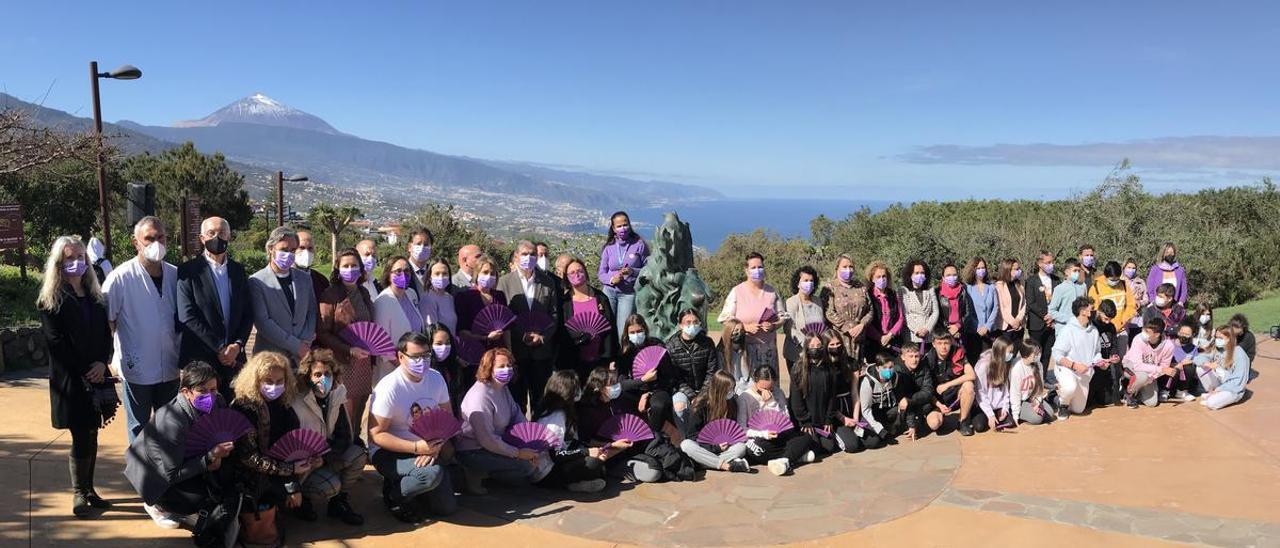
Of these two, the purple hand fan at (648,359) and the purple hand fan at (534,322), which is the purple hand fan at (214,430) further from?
the purple hand fan at (648,359)

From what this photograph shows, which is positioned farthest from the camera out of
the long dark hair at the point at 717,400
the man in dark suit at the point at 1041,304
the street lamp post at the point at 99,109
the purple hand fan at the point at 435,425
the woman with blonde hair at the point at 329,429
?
the street lamp post at the point at 99,109

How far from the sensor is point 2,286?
1411 cm

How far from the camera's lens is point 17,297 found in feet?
45.2

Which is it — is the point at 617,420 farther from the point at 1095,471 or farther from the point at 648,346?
the point at 1095,471

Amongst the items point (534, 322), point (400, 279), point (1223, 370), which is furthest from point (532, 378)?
point (1223, 370)

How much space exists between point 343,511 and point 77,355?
187 cm

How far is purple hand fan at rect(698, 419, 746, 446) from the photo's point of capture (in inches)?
236

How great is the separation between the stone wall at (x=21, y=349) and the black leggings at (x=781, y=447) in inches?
323

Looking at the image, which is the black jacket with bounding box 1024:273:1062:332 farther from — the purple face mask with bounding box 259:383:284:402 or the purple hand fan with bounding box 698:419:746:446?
the purple face mask with bounding box 259:383:284:402

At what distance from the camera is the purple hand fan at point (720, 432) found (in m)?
5.99

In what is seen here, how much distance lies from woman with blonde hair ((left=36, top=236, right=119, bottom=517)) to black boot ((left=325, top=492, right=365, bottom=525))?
141cm

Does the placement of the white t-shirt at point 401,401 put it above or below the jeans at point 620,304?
below

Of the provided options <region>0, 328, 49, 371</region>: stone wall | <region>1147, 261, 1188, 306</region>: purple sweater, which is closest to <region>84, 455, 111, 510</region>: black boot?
<region>0, 328, 49, 371</region>: stone wall

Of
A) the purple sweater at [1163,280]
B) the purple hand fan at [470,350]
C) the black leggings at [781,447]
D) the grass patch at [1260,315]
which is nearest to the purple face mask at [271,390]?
the purple hand fan at [470,350]
